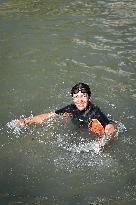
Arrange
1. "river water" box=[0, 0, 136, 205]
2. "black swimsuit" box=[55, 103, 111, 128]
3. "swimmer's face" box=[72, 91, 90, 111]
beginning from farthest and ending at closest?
1. "black swimsuit" box=[55, 103, 111, 128]
2. "swimmer's face" box=[72, 91, 90, 111]
3. "river water" box=[0, 0, 136, 205]

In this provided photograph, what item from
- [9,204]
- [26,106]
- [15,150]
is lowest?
[9,204]

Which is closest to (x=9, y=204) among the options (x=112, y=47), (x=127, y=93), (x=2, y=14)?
(x=127, y=93)

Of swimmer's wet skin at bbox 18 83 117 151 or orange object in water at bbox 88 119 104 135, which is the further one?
orange object in water at bbox 88 119 104 135

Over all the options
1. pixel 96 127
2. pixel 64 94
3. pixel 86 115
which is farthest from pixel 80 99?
pixel 64 94

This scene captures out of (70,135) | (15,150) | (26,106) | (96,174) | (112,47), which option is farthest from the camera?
(112,47)

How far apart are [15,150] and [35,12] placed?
1082 cm

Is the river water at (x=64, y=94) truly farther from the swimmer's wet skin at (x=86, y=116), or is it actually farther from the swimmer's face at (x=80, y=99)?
the swimmer's face at (x=80, y=99)

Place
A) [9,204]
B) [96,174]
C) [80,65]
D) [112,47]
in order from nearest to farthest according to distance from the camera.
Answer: [9,204]
[96,174]
[80,65]
[112,47]

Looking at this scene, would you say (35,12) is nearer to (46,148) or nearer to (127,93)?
(127,93)

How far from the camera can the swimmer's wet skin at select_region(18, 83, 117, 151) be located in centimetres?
875

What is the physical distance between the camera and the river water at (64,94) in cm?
805

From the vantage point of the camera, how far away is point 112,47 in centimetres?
1466

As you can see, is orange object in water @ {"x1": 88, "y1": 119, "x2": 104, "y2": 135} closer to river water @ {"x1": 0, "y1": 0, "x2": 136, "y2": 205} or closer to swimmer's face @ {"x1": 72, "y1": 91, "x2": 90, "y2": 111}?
river water @ {"x1": 0, "y1": 0, "x2": 136, "y2": 205}

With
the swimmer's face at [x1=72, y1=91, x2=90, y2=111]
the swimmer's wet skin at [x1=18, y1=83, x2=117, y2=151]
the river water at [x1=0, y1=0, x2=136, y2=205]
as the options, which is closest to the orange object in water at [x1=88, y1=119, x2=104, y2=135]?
the swimmer's wet skin at [x1=18, y1=83, x2=117, y2=151]
